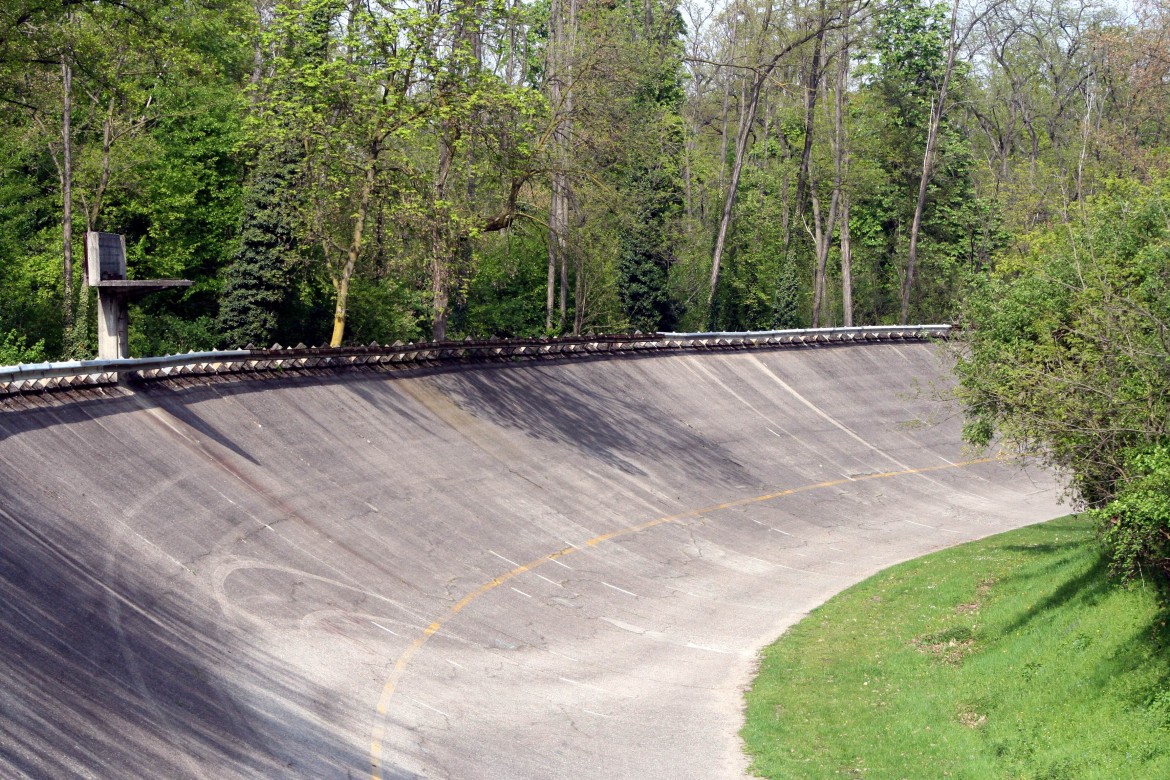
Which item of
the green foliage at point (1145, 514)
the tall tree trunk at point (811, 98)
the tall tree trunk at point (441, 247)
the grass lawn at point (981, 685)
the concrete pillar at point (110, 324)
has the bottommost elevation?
the grass lawn at point (981, 685)

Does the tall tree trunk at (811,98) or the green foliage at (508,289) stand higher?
the tall tree trunk at (811,98)

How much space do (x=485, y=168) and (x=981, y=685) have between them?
33806 mm

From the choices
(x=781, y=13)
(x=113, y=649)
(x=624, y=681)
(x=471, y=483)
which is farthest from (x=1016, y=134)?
(x=113, y=649)

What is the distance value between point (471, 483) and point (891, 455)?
65.3 feet

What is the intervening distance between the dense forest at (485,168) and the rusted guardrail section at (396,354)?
111 inches

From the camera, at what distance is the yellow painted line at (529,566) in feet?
60.3

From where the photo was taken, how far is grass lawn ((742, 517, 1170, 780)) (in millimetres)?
17000

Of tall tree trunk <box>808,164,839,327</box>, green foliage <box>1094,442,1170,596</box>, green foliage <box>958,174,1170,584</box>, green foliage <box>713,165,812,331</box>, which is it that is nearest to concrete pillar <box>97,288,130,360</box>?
green foliage <box>958,174,1170,584</box>

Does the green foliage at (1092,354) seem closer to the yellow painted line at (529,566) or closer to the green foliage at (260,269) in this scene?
the yellow painted line at (529,566)

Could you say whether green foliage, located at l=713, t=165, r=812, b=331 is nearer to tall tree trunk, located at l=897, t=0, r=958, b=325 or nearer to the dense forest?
the dense forest

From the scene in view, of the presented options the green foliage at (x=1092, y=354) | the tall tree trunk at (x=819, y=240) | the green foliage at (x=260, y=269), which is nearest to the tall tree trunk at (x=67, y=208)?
the green foliage at (x=260, y=269)

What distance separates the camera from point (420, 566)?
2650 cm

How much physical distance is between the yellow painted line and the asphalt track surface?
Answer: 0.26ft

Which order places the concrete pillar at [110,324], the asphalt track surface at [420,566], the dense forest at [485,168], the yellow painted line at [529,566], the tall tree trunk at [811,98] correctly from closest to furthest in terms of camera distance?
the asphalt track surface at [420,566] < the yellow painted line at [529,566] < the concrete pillar at [110,324] < the dense forest at [485,168] < the tall tree trunk at [811,98]
